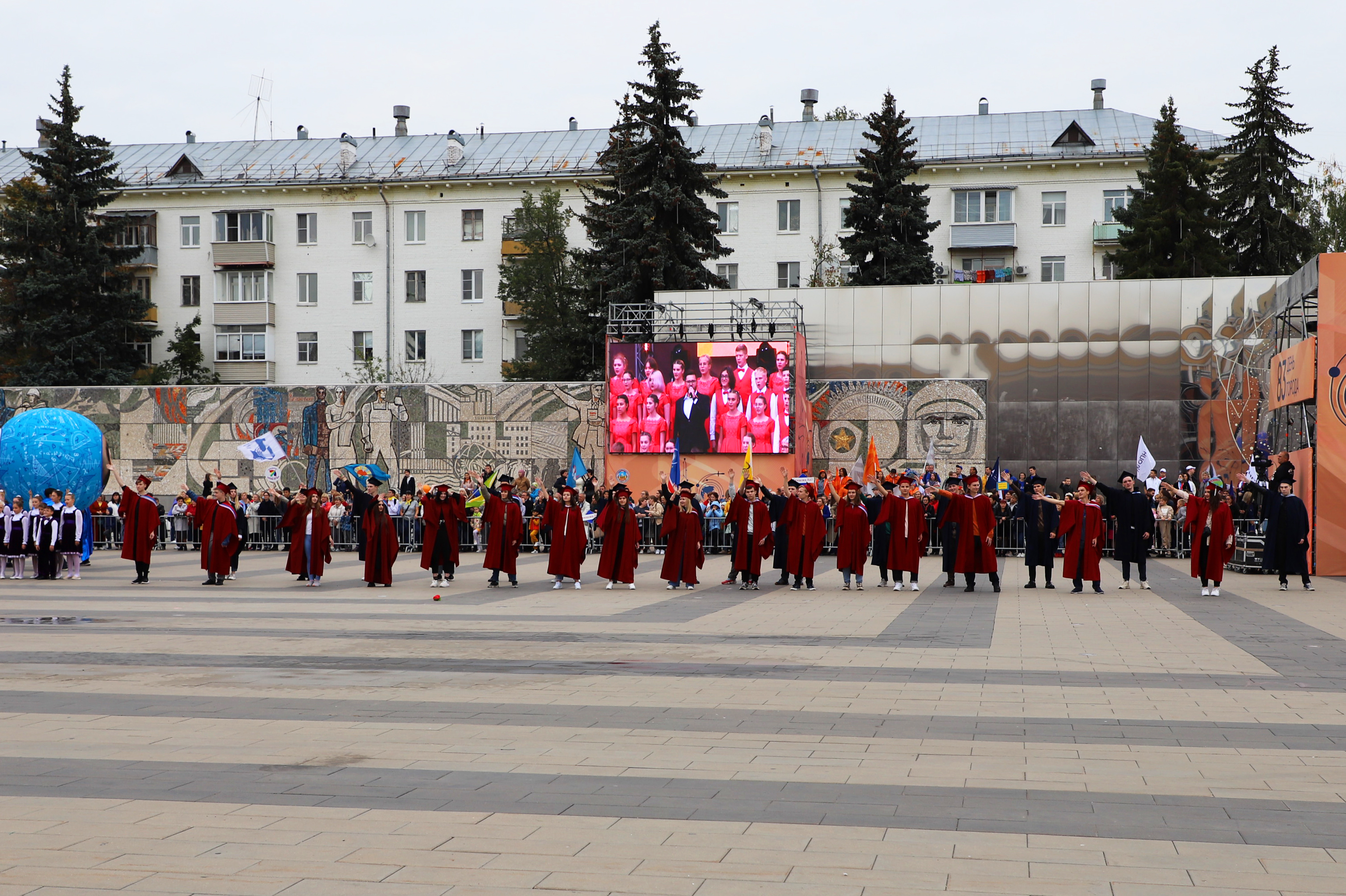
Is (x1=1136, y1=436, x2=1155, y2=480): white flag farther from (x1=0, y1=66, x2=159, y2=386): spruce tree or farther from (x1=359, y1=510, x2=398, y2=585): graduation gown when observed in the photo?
(x1=0, y1=66, x2=159, y2=386): spruce tree

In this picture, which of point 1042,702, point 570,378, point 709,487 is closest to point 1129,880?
point 1042,702

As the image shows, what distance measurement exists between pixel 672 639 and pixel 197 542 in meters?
21.5

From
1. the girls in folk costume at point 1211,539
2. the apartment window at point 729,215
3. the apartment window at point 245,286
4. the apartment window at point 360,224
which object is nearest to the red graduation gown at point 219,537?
the girls in folk costume at point 1211,539

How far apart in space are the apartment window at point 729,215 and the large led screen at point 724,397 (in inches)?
825

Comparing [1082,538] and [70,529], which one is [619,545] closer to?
[1082,538]

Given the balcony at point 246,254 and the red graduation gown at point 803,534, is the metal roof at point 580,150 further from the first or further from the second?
the red graduation gown at point 803,534

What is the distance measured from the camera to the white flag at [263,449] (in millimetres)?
35656

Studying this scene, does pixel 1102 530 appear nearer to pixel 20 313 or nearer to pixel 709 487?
pixel 709 487

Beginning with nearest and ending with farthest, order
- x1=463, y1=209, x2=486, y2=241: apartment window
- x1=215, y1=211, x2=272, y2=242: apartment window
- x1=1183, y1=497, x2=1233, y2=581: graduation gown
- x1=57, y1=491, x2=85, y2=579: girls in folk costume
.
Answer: x1=1183, y1=497, x2=1233, y2=581: graduation gown, x1=57, y1=491, x2=85, y2=579: girls in folk costume, x1=463, y1=209, x2=486, y2=241: apartment window, x1=215, y1=211, x2=272, y2=242: apartment window

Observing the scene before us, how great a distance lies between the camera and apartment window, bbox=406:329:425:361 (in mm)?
57062

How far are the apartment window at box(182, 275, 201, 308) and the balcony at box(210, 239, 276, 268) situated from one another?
2.07 metres

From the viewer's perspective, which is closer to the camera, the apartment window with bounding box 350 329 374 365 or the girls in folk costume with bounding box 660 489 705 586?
the girls in folk costume with bounding box 660 489 705 586

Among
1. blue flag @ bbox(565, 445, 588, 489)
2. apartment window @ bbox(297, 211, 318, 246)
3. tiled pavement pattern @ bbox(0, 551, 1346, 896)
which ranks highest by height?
apartment window @ bbox(297, 211, 318, 246)

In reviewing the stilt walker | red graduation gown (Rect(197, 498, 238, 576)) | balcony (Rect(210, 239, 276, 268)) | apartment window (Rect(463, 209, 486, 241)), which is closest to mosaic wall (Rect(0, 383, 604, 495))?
red graduation gown (Rect(197, 498, 238, 576))
